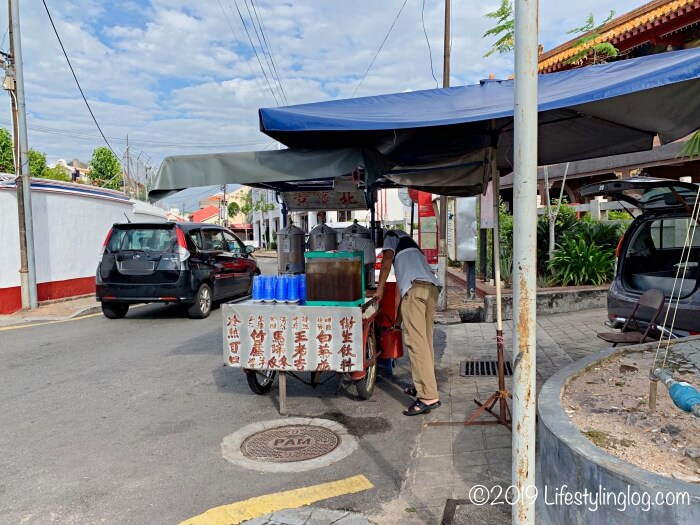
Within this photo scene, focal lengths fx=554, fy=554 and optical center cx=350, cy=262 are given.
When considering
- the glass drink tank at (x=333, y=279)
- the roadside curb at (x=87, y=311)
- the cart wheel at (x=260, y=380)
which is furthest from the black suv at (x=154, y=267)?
the glass drink tank at (x=333, y=279)

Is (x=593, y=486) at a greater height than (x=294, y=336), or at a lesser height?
lesser

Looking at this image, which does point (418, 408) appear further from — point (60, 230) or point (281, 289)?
point (60, 230)

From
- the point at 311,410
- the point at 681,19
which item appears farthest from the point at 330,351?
the point at 681,19

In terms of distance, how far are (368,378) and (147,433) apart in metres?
2.04

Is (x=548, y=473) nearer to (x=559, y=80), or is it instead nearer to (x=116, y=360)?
(x=559, y=80)

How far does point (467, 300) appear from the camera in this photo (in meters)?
10.7

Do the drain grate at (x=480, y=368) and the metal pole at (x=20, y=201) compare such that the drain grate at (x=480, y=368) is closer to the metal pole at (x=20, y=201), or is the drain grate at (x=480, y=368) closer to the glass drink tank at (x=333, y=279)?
the glass drink tank at (x=333, y=279)

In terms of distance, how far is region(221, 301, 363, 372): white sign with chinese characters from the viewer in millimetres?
4742

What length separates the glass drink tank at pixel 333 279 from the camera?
4773 mm

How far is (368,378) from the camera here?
5367 mm

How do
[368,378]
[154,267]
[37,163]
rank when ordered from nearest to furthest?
[368,378], [154,267], [37,163]

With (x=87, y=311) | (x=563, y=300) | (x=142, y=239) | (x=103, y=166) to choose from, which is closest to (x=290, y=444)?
(x=563, y=300)

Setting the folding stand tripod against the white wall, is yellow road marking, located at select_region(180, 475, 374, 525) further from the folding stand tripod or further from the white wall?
the white wall

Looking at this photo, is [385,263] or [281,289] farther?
[385,263]
